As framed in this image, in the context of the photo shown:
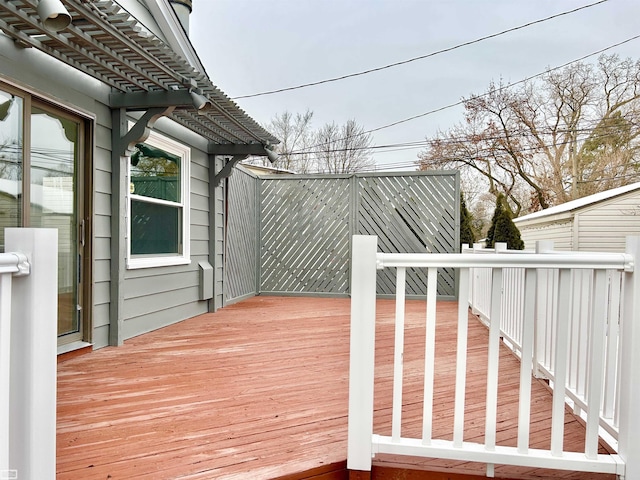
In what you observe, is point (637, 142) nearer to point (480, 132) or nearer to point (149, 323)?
point (480, 132)

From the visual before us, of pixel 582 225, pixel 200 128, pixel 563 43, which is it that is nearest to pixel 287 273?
pixel 200 128

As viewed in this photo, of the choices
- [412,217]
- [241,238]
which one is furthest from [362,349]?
[412,217]

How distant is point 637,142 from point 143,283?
14.8 metres

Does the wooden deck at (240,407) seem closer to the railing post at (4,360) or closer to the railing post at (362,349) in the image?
the railing post at (362,349)

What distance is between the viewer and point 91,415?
214cm

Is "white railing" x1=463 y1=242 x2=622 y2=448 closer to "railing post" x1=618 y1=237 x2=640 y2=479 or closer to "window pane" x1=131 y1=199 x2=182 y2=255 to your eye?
"railing post" x1=618 y1=237 x2=640 y2=479

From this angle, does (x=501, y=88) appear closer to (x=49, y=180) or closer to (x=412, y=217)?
(x=412, y=217)

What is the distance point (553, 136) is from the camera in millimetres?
14180

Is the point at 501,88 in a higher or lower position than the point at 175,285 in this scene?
higher

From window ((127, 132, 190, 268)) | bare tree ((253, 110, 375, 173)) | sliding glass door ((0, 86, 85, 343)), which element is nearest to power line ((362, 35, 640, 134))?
bare tree ((253, 110, 375, 173))

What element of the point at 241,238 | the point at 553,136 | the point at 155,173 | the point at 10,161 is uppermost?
the point at 553,136

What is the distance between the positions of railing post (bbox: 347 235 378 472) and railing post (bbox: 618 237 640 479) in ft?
2.93

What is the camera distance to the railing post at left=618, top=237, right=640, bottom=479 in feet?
4.97

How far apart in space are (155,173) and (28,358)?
3.49 meters
